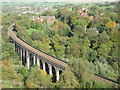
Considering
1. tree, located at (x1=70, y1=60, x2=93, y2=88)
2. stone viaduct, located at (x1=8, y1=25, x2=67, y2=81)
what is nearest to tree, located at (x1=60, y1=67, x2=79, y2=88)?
tree, located at (x1=70, y1=60, x2=93, y2=88)

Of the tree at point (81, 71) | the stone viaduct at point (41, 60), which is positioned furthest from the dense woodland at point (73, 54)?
the stone viaduct at point (41, 60)

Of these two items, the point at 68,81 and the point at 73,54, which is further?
the point at 73,54

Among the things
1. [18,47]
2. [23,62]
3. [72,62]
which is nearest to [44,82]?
[72,62]

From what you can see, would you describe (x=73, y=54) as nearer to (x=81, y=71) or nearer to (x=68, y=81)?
(x=81, y=71)

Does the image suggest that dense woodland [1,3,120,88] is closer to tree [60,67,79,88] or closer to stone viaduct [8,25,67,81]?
tree [60,67,79,88]

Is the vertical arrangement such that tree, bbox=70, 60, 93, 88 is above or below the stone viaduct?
above

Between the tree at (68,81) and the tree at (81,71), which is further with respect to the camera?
the tree at (81,71)

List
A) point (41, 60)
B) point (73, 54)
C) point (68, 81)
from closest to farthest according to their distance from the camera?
point (68, 81), point (41, 60), point (73, 54)

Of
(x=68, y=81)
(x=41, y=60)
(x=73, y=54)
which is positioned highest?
(x=68, y=81)

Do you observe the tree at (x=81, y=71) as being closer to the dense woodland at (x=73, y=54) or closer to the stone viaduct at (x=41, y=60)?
the dense woodland at (x=73, y=54)

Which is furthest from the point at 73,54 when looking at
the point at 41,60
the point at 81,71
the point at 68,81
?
the point at 68,81

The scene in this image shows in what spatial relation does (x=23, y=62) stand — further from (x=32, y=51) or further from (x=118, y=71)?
(x=118, y=71)

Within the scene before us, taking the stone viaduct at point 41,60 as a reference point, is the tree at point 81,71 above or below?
above
